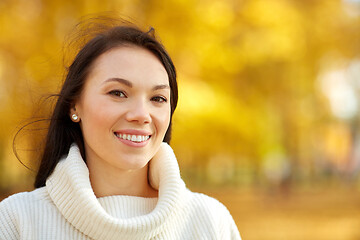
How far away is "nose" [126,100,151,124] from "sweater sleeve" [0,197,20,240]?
1.87 ft

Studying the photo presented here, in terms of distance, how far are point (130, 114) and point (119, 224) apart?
1.33 ft

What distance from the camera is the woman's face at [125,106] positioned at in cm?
191

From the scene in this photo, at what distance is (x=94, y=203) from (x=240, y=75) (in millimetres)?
6947

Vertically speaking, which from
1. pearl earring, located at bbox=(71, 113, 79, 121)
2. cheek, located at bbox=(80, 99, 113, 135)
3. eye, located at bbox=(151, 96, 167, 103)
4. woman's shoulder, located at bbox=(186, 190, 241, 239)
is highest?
eye, located at bbox=(151, 96, 167, 103)

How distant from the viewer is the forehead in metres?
1.93

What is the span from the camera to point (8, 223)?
1896mm

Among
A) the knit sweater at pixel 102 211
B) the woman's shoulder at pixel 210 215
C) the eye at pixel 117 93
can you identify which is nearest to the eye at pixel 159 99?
the eye at pixel 117 93

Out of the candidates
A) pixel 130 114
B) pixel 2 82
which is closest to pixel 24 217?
pixel 130 114

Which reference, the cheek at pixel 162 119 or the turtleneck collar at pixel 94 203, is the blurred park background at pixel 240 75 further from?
the cheek at pixel 162 119

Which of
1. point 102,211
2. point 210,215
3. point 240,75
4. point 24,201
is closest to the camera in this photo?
point 102,211

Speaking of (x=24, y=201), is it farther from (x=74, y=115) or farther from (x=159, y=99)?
(x=159, y=99)

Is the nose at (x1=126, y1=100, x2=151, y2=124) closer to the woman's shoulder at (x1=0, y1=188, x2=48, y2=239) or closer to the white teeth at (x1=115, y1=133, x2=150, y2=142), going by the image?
the white teeth at (x1=115, y1=133, x2=150, y2=142)

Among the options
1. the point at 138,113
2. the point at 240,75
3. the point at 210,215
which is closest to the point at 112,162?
the point at 138,113

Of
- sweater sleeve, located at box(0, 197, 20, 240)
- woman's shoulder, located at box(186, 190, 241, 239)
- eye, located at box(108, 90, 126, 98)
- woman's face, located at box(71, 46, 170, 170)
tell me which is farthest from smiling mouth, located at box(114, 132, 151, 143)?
sweater sleeve, located at box(0, 197, 20, 240)
